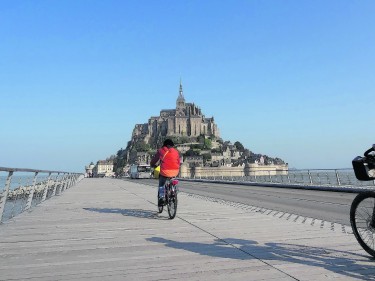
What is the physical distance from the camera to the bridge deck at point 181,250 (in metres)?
4.26

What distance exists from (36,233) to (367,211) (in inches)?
215

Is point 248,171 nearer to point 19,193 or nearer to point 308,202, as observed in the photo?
point 308,202

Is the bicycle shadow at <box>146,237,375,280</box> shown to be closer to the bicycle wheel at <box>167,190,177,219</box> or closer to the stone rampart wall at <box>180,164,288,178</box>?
the bicycle wheel at <box>167,190,177,219</box>

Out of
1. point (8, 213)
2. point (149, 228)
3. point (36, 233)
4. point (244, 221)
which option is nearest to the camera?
point (36, 233)

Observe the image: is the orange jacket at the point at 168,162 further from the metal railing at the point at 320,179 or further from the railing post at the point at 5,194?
the metal railing at the point at 320,179

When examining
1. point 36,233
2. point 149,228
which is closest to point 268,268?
point 149,228

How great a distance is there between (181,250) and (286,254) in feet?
4.59

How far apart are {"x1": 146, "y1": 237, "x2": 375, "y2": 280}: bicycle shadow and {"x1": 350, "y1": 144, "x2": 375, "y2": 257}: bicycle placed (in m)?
0.22

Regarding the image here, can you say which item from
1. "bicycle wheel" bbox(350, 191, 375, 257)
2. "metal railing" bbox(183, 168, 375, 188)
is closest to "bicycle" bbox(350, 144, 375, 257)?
"bicycle wheel" bbox(350, 191, 375, 257)

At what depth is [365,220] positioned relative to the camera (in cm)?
505

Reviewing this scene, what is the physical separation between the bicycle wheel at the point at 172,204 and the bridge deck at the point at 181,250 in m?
0.23

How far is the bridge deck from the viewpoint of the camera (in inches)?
168

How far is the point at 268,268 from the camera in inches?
175

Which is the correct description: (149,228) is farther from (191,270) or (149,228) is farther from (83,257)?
(191,270)
